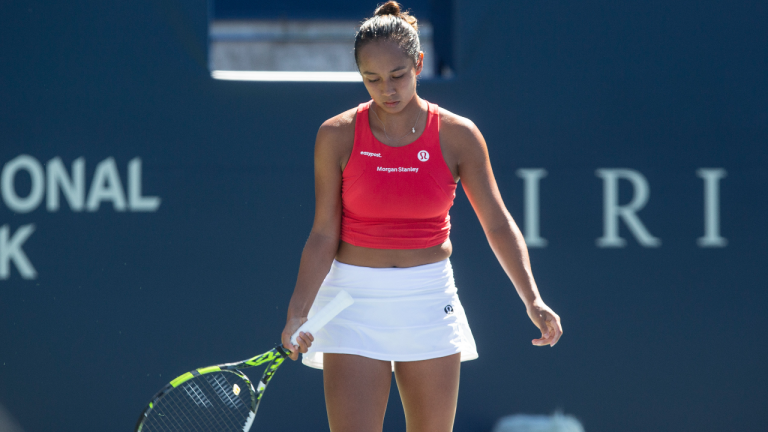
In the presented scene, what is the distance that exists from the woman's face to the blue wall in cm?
141

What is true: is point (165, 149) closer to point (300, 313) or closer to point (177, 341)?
point (177, 341)

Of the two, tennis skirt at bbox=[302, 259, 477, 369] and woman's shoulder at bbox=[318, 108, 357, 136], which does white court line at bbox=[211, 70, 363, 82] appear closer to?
woman's shoulder at bbox=[318, 108, 357, 136]

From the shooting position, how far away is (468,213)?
3590mm

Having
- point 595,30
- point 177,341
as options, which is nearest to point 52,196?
point 177,341

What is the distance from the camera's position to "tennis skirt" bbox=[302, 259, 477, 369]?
2.19 m

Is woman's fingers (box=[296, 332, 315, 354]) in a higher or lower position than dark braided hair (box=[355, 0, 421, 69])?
lower

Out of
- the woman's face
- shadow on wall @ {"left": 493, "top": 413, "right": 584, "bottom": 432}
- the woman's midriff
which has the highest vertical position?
the woman's face

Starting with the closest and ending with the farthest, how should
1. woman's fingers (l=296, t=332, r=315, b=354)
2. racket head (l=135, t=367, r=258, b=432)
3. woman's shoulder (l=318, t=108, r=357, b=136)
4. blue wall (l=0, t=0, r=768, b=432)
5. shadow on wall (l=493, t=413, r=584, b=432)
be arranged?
woman's fingers (l=296, t=332, r=315, b=354)
woman's shoulder (l=318, t=108, r=357, b=136)
racket head (l=135, t=367, r=258, b=432)
blue wall (l=0, t=0, r=768, b=432)
shadow on wall (l=493, t=413, r=584, b=432)

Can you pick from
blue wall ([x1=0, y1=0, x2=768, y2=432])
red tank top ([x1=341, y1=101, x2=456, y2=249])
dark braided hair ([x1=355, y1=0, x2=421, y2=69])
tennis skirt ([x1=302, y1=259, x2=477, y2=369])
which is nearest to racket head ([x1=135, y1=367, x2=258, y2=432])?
blue wall ([x1=0, y1=0, x2=768, y2=432])

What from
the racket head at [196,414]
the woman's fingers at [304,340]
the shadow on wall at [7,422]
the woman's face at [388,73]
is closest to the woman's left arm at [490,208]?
the woman's face at [388,73]

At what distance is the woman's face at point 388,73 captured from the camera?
2113mm

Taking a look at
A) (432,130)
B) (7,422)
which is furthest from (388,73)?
(7,422)

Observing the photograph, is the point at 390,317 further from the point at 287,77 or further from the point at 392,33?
the point at 287,77

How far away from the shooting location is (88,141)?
3.47 m
